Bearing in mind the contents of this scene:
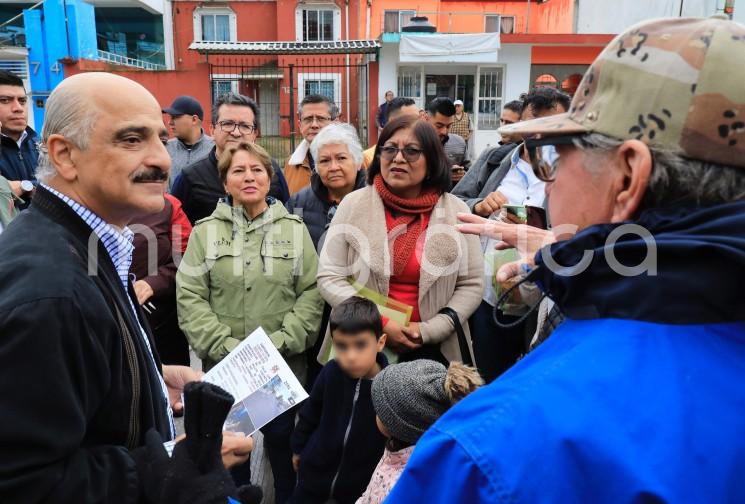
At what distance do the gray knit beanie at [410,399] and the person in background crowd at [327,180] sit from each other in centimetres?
151

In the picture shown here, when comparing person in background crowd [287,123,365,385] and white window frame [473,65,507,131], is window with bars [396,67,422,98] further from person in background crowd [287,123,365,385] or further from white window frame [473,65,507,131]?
person in background crowd [287,123,365,385]

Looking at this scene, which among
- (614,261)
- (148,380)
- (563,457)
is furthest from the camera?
(148,380)

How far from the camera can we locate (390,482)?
210 centimetres

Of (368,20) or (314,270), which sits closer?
(314,270)

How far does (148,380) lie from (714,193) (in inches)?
53.1

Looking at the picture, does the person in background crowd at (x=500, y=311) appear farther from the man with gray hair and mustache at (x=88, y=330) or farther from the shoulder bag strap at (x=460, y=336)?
the man with gray hair and mustache at (x=88, y=330)

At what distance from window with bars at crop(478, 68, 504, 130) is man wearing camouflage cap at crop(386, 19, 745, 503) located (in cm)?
1602

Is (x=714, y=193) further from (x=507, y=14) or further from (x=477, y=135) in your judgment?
(x=507, y=14)

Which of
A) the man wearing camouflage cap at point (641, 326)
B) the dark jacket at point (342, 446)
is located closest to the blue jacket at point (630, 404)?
the man wearing camouflage cap at point (641, 326)

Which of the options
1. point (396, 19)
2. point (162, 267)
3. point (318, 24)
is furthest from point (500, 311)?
point (396, 19)

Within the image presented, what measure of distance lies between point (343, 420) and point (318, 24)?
22468 millimetres

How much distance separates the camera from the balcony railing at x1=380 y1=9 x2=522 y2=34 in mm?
22672

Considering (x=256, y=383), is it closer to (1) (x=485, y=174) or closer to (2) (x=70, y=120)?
(2) (x=70, y=120)

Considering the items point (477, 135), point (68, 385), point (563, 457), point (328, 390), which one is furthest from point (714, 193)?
point (477, 135)
